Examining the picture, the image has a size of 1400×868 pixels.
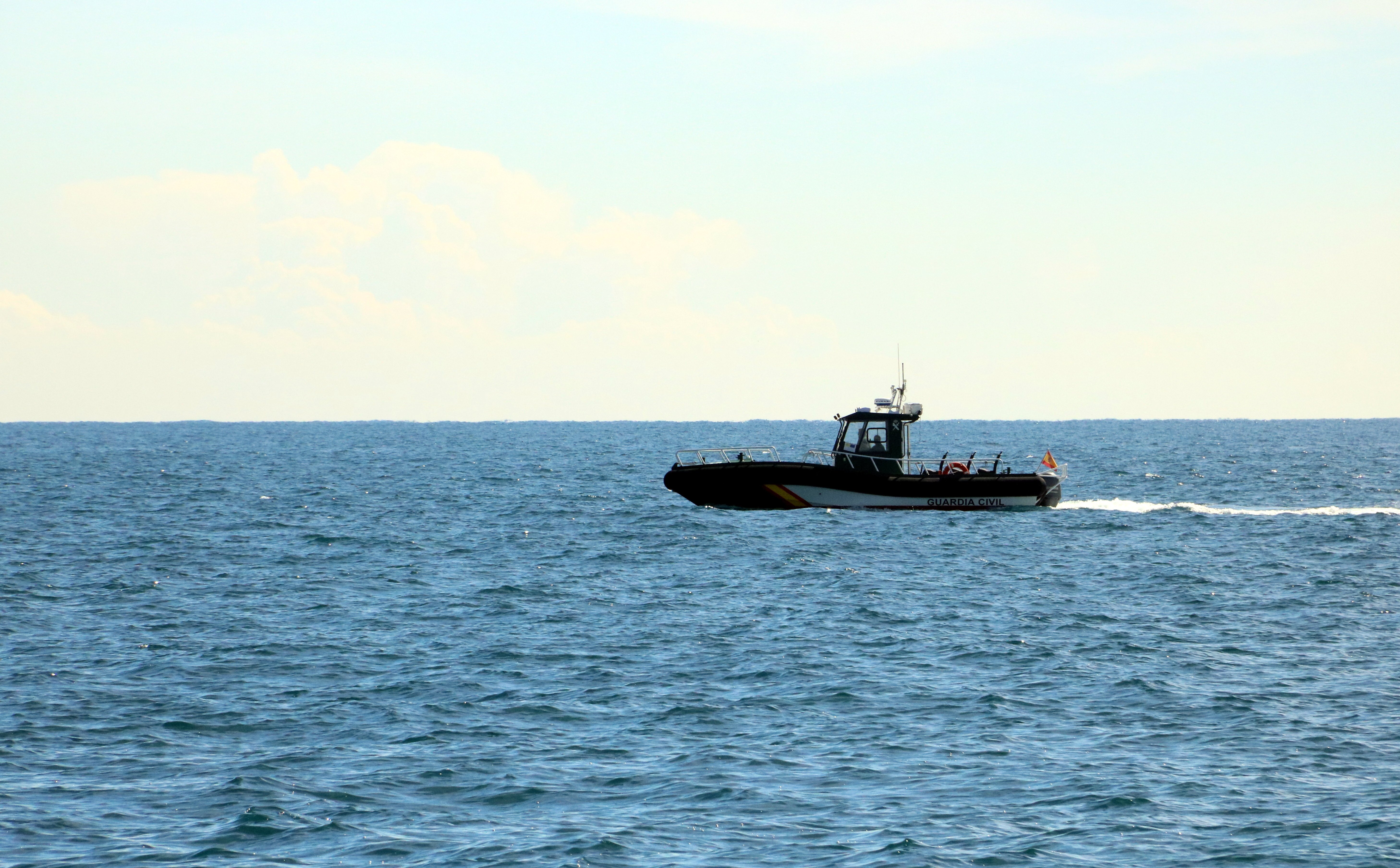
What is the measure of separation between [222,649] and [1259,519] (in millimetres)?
41754

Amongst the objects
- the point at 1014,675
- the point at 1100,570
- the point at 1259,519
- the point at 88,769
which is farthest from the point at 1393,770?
the point at 1259,519

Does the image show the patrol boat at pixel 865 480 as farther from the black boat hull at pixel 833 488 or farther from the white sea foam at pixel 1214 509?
the white sea foam at pixel 1214 509

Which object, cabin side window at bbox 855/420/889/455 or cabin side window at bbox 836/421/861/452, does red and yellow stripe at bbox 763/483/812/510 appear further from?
cabin side window at bbox 855/420/889/455

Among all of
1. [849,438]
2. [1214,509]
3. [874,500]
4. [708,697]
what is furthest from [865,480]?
[708,697]

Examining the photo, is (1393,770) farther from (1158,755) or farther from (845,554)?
(845,554)

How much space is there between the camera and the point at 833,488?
47.0 meters

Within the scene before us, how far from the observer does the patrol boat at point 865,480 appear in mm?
46750

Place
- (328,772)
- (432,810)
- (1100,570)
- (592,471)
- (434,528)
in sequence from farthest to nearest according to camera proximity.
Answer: (592,471) < (434,528) < (1100,570) < (328,772) < (432,810)

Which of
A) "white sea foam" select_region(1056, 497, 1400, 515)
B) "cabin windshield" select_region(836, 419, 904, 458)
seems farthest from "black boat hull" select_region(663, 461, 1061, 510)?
"white sea foam" select_region(1056, 497, 1400, 515)

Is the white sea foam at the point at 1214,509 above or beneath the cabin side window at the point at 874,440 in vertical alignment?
beneath

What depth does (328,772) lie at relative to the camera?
1670 centimetres

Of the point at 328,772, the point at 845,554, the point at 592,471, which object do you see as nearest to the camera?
the point at 328,772

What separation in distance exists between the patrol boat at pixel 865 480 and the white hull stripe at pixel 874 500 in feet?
0.09

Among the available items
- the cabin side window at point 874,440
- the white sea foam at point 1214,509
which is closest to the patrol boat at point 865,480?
the cabin side window at point 874,440
